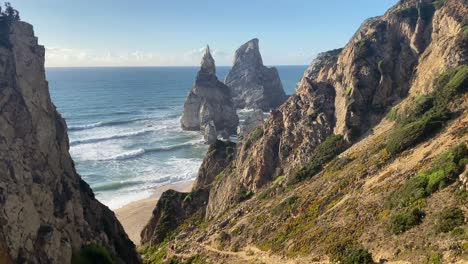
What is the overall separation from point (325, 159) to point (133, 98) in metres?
144

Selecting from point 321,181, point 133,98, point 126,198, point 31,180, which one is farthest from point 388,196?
point 133,98

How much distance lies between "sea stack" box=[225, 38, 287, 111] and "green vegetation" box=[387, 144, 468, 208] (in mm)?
118692

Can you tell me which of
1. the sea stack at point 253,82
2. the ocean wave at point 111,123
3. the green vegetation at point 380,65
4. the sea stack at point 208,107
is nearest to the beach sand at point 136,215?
the green vegetation at point 380,65

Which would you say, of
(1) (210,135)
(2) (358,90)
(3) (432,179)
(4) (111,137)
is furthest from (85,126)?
(3) (432,179)

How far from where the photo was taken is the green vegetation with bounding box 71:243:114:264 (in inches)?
770

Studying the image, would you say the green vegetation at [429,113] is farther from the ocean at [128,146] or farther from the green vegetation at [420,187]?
the ocean at [128,146]

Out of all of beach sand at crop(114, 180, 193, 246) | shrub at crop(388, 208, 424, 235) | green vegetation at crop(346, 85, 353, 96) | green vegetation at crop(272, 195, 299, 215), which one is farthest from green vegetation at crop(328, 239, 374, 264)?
beach sand at crop(114, 180, 193, 246)

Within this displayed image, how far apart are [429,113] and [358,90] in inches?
337

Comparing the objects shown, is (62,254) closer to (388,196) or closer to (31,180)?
(31,180)

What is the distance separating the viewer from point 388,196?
21719 millimetres

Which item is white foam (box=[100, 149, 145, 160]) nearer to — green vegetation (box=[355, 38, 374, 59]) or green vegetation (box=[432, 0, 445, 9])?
green vegetation (box=[355, 38, 374, 59])

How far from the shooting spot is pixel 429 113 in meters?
26.6

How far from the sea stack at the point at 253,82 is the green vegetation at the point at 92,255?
120m

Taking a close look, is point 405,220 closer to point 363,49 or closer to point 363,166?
point 363,166
